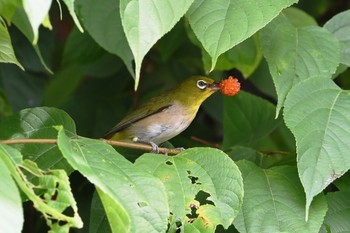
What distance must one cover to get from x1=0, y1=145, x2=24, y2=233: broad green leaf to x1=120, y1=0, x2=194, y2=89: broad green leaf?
0.43 metres

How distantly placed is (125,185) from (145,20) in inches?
15.7

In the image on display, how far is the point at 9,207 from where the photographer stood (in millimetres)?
1318

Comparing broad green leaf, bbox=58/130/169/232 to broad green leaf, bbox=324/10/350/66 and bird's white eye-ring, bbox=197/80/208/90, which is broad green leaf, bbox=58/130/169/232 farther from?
bird's white eye-ring, bbox=197/80/208/90

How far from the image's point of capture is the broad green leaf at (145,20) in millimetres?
1682

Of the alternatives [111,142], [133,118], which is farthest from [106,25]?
[111,142]

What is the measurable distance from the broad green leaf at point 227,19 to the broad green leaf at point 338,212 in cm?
66

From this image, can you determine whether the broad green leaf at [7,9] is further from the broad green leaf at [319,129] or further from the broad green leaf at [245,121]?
the broad green leaf at [245,121]

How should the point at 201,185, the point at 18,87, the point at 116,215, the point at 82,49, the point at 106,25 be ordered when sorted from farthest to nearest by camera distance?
the point at 18,87, the point at 82,49, the point at 106,25, the point at 201,185, the point at 116,215

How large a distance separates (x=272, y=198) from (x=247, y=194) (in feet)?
0.24

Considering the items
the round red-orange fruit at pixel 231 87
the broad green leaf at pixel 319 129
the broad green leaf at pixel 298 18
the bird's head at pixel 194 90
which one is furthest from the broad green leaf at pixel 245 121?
the broad green leaf at pixel 319 129

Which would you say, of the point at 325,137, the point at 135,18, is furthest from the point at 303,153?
the point at 135,18

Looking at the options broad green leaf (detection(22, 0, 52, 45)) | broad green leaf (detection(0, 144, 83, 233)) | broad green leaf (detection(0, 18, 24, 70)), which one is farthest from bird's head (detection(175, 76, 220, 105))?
broad green leaf (detection(22, 0, 52, 45))

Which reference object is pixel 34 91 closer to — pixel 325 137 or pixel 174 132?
pixel 174 132

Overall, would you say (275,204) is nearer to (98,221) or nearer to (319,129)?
(319,129)
